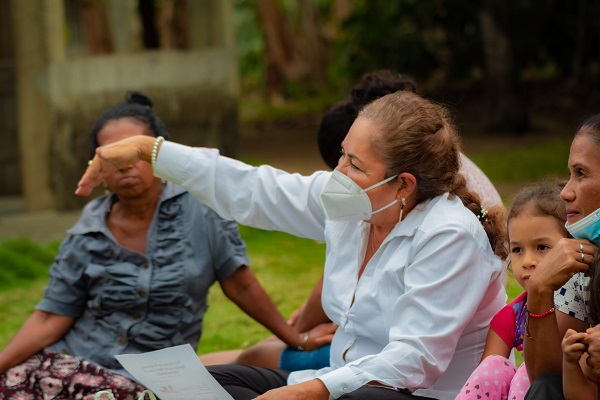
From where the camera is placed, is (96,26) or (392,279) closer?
(392,279)

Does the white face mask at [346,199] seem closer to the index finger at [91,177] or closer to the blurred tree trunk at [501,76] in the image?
the index finger at [91,177]

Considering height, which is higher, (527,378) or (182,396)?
(527,378)

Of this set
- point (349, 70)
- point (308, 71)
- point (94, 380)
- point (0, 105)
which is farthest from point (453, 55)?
point (94, 380)

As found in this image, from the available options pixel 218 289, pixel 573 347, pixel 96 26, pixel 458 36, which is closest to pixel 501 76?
pixel 458 36

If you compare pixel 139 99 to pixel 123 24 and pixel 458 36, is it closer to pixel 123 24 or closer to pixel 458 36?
pixel 123 24

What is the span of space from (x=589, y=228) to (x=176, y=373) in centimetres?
136

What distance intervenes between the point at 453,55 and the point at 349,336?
13216mm

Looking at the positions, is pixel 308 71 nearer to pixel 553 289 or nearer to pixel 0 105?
pixel 0 105

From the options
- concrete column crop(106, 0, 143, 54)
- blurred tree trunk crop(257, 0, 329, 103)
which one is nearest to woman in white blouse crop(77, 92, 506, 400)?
concrete column crop(106, 0, 143, 54)

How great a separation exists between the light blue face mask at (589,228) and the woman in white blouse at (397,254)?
0.36 m

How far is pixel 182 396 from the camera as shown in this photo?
3412 mm

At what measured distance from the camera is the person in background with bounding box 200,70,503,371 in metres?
4.15

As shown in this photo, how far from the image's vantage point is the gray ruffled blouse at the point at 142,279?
401 cm

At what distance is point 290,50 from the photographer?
21.2 meters
